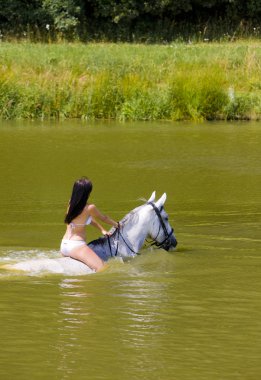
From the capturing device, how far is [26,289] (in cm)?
951

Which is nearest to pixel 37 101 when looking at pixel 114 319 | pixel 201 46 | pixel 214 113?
pixel 214 113

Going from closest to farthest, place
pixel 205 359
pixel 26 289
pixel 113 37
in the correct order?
pixel 205 359 → pixel 26 289 → pixel 113 37

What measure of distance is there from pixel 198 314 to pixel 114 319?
0.75m

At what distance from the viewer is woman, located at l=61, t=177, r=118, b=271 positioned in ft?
33.9

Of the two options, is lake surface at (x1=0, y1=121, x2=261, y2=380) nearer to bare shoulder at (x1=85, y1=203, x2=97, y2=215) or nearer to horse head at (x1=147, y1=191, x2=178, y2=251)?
horse head at (x1=147, y1=191, x2=178, y2=251)

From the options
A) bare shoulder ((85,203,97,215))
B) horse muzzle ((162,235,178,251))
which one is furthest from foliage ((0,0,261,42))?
bare shoulder ((85,203,97,215))

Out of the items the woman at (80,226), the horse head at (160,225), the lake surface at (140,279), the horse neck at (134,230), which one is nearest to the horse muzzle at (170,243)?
the horse head at (160,225)

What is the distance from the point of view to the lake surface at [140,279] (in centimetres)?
746

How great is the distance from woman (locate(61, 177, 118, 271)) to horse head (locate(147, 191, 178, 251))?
586 mm

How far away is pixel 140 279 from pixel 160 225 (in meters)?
0.91

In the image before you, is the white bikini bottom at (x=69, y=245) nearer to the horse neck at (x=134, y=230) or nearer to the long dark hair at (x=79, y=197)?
the long dark hair at (x=79, y=197)

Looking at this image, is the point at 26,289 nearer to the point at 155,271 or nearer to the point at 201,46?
the point at 155,271

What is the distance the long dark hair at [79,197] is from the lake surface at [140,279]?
668mm

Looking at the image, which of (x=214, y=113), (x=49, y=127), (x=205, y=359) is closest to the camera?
(x=205, y=359)
